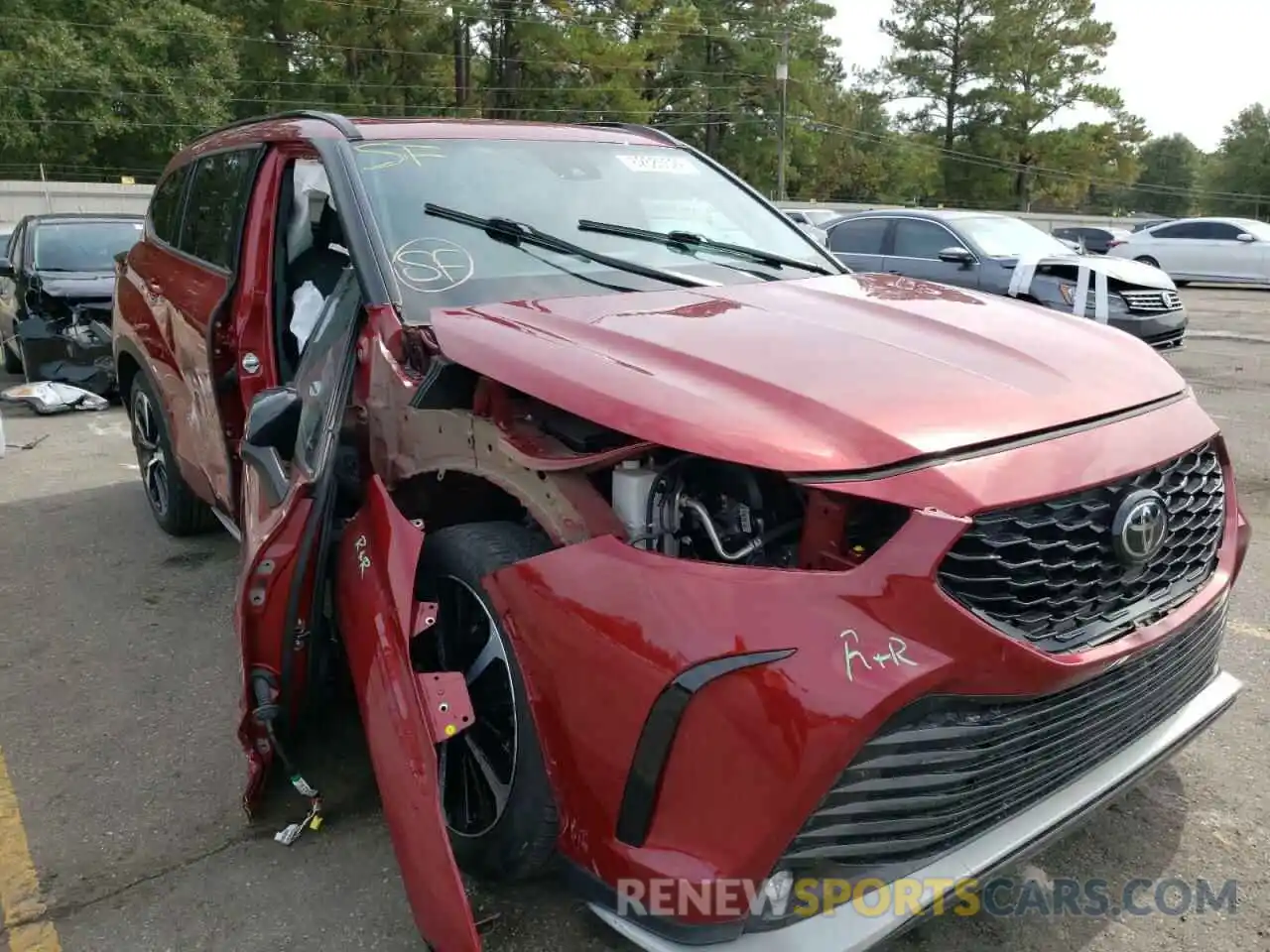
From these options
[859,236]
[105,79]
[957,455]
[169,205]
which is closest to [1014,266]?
[859,236]

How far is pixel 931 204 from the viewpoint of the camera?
57438 mm

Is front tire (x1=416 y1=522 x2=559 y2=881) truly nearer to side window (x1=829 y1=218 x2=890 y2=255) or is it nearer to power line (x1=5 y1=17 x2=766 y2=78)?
side window (x1=829 y1=218 x2=890 y2=255)

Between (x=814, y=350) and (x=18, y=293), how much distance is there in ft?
31.6

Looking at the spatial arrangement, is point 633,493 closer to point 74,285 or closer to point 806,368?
point 806,368

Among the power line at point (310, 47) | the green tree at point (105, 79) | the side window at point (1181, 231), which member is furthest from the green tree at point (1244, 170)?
the green tree at point (105, 79)

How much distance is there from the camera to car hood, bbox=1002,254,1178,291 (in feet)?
33.2

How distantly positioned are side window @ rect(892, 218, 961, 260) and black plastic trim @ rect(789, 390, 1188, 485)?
931cm

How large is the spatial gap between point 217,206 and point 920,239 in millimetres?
8752

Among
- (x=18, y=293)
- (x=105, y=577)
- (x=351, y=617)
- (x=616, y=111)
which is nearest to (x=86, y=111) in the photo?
(x=616, y=111)

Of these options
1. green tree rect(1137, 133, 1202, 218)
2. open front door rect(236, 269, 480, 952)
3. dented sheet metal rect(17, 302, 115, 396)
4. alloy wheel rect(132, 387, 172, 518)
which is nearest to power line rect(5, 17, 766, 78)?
dented sheet metal rect(17, 302, 115, 396)

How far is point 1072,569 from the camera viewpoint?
203cm

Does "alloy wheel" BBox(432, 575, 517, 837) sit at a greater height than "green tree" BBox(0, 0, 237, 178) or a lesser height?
lesser

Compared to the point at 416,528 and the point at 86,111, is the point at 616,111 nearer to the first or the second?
the point at 86,111

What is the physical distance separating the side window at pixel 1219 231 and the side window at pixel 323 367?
21.8 m
